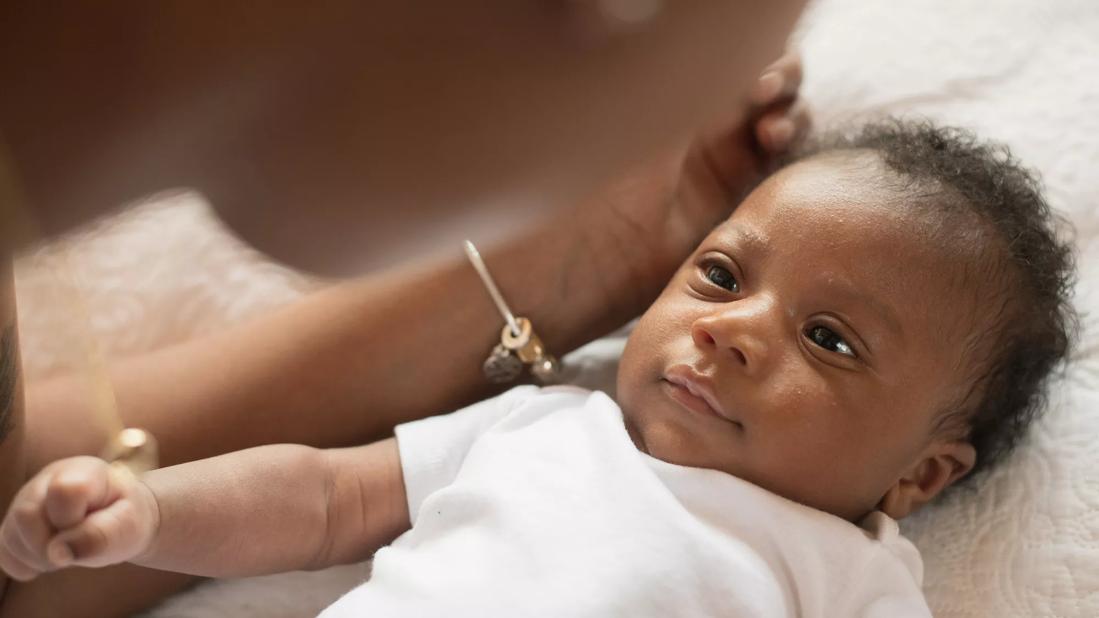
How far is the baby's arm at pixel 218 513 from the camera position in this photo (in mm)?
583

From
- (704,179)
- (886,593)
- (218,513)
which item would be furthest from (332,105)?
(704,179)

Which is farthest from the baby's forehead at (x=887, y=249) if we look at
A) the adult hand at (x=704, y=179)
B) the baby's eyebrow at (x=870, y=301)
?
the adult hand at (x=704, y=179)

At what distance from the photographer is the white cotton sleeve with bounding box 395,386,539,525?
901 millimetres

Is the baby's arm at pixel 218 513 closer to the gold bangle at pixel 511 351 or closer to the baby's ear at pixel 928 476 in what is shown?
the gold bangle at pixel 511 351

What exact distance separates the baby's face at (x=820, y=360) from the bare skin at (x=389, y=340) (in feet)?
0.62

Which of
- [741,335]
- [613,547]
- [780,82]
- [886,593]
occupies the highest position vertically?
[780,82]

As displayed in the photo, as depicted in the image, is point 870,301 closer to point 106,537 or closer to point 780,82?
point 780,82

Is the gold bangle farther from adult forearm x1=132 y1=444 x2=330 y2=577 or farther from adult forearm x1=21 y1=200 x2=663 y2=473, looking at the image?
adult forearm x1=132 y1=444 x2=330 y2=577

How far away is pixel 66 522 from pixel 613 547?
0.39m

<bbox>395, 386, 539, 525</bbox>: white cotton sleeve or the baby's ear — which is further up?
<bbox>395, 386, 539, 525</bbox>: white cotton sleeve

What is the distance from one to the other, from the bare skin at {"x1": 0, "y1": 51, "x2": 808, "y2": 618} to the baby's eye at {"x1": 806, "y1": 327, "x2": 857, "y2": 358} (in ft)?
0.82

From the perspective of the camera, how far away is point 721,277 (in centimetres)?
90

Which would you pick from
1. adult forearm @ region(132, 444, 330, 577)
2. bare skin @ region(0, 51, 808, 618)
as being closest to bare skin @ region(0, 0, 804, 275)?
adult forearm @ region(132, 444, 330, 577)

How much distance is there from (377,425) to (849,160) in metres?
0.53
